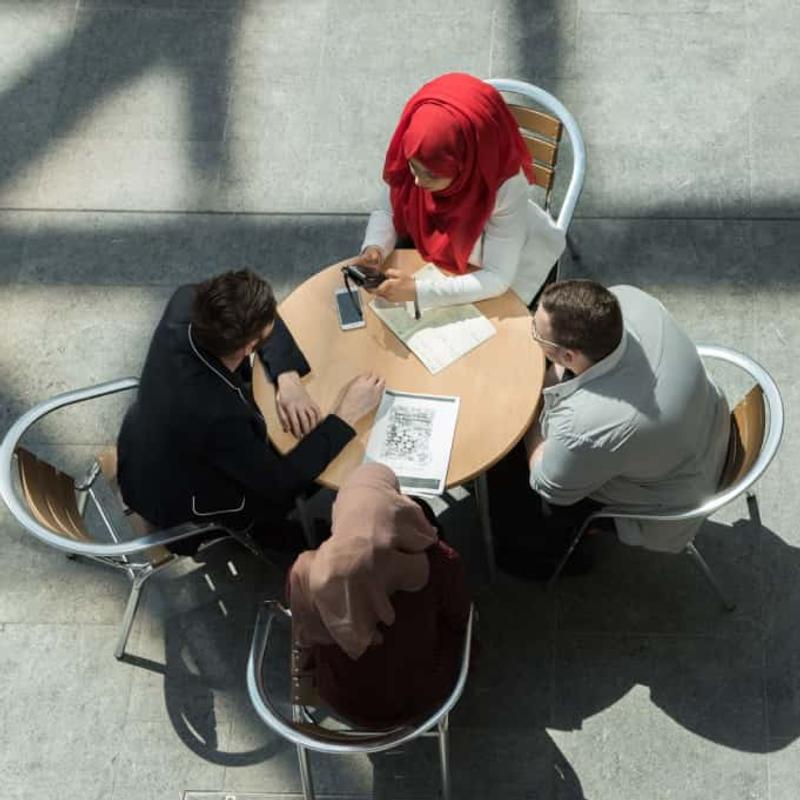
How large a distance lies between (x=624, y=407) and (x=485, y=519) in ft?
2.72

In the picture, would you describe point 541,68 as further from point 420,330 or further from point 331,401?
point 331,401

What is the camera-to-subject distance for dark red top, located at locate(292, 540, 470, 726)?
2834 mm

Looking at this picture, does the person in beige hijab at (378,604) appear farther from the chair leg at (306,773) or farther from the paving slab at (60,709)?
the paving slab at (60,709)

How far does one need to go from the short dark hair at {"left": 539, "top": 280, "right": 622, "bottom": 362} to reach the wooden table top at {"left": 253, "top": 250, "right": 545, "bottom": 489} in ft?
1.32

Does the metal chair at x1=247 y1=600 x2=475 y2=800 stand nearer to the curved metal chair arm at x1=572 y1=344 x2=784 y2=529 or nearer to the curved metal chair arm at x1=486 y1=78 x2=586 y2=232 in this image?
the curved metal chair arm at x1=572 y1=344 x2=784 y2=529

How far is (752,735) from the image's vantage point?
11.7ft

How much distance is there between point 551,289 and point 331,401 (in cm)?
78

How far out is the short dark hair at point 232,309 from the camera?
304 cm

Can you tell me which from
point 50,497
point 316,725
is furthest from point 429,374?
point 50,497

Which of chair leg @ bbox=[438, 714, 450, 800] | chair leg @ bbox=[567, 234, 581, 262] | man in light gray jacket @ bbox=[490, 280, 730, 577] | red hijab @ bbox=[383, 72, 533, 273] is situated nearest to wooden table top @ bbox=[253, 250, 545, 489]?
man in light gray jacket @ bbox=[490, 280, 730, 577]

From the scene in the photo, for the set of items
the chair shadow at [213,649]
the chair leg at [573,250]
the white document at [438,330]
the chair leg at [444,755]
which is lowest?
the chair shadow at [213,649]

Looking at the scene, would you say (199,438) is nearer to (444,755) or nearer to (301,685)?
(301,685)

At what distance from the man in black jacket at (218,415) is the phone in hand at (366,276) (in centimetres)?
28

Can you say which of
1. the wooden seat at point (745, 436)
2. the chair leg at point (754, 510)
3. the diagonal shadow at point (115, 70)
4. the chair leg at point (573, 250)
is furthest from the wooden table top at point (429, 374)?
the diagonal shadow at point (115, 70)
